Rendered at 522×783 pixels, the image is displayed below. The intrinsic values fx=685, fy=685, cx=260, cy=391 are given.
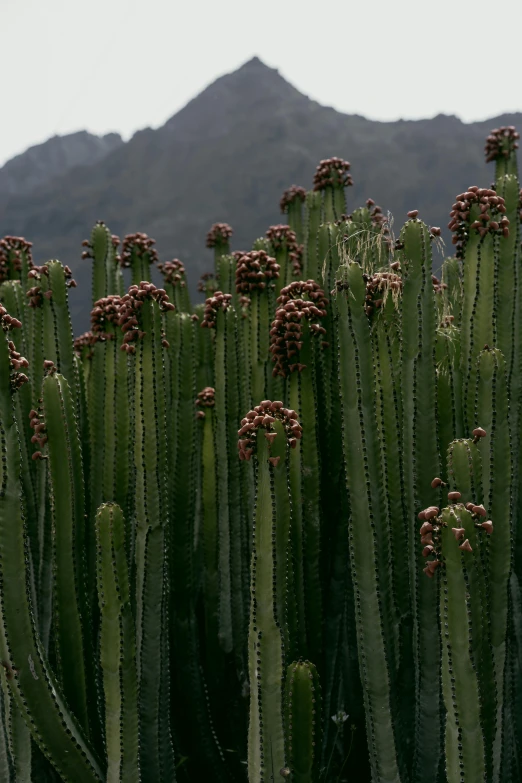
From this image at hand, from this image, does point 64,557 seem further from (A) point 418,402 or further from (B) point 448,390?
(B) point 448,390

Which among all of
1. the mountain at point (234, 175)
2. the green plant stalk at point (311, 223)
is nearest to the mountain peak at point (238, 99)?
the mountain at point (234, 175)

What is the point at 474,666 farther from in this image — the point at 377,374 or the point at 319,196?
the point at 319,196

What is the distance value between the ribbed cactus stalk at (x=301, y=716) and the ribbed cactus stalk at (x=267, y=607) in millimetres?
48

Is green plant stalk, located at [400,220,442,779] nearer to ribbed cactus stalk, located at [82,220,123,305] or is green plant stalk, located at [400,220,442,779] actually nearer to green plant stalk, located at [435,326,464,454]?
green plant stalk, located at [435,326,464,454]

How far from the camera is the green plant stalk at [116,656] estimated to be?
302 centimetres

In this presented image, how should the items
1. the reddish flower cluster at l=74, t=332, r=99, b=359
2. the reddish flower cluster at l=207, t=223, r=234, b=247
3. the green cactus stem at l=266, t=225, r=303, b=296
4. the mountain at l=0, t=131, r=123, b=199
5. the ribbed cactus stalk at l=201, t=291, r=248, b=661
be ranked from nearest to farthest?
the ribbed cactus stalk at l=201, t=291, r=248, b=661
the reddish flower cluster at l=74, t=332, r=99, b=359
the green cactus stem at l=266, t=225, r=303, b=296
the reddish flower cluster at l=207, t=223, r=234, b=247
the mountain at l=0, t=131, r=123, b=199

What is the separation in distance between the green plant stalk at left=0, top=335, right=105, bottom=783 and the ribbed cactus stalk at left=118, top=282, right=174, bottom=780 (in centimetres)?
52

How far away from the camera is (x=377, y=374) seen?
11.1 ft

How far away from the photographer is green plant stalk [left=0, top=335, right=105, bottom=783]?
115 inches

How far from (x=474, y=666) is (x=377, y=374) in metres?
1.46

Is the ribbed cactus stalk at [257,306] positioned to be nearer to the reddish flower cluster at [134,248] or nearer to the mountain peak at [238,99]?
the reddish flower cluster at [134,248]

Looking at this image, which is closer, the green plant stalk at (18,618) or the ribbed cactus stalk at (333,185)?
the green plant stalk at (18,618)

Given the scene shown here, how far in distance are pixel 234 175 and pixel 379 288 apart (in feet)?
103

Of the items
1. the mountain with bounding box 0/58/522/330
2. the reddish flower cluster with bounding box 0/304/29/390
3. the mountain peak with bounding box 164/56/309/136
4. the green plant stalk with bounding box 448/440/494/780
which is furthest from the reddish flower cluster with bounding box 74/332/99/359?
the mountain peak with bounding box 164/56/309/136
